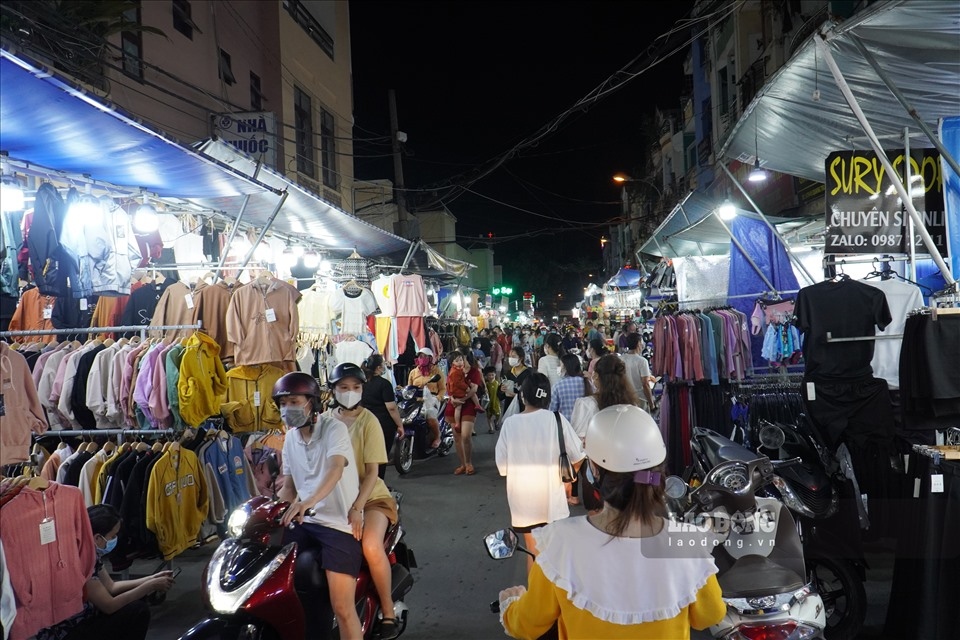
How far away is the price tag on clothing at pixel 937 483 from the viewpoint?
3.87 metres

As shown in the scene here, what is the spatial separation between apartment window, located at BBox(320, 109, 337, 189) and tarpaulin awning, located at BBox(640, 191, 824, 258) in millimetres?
11119

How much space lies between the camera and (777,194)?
1564 cm

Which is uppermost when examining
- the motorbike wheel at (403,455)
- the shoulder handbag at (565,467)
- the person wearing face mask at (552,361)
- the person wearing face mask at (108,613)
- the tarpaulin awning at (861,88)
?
the tarpaulin awning at (861,88)

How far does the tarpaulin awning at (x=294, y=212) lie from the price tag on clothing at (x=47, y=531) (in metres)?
2.94

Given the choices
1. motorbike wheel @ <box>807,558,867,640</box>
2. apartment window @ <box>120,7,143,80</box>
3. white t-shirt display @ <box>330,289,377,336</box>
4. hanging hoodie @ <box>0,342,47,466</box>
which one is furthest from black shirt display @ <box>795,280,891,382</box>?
apartment window @ <box>120,7,143,80</box>

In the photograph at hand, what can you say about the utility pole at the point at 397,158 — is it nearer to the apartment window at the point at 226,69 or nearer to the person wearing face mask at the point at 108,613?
the apartment window at the point at 226,69

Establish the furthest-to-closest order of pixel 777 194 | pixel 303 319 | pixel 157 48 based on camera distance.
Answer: pixel 777 194 → pixel 157 48 → pixel 303 319

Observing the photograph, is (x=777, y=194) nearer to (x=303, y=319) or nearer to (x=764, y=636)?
(x=303, y=319)

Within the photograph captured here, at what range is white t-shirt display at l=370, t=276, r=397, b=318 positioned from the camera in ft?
34.0

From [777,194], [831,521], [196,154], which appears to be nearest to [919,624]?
[831,521]

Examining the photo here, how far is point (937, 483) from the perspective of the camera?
387cm

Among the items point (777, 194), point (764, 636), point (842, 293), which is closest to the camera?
point (764, 636)

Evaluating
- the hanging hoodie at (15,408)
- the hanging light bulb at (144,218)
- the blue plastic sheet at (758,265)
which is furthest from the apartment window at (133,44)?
the blue plastic sheet at (758,265)

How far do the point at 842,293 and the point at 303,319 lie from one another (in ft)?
20.8
